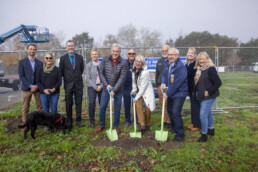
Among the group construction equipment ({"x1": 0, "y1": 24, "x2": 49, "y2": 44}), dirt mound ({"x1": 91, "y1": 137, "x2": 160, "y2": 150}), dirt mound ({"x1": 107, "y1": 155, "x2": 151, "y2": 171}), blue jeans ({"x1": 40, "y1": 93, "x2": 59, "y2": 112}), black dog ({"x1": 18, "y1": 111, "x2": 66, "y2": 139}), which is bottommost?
dirt mound ({"x1": 107, "y1": 155, "x2": 151, "y2": 171})

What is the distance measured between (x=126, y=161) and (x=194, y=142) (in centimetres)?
164

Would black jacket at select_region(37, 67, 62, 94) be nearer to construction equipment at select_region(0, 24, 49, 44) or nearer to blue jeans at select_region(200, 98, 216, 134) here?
blue jeans at select_region(200, 98, 216, 134)

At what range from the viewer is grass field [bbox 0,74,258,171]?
2914 mm

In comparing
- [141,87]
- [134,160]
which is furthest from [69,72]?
[134,160]

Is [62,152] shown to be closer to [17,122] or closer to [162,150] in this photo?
[162,150]

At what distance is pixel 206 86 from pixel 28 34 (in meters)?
17.1

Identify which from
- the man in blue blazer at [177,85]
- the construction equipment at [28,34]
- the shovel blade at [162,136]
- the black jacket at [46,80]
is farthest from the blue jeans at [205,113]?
the construction equipment at [28,34]

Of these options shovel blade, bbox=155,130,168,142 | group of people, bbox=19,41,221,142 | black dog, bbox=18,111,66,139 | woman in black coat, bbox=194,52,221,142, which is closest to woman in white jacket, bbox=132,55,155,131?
group of people, bbox=19,41,221,142

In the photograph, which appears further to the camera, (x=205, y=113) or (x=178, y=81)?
(x=205, y=113)

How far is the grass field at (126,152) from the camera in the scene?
9.56ft

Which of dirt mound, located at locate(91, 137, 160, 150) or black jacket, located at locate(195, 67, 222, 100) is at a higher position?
black jacket, located at locate(195, 67, 222, 100)

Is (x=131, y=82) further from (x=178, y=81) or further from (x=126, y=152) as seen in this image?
(x=126, y=152)

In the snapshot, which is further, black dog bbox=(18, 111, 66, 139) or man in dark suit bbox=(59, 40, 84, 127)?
man in dark suit bbox=(59, 40, 84, 127)

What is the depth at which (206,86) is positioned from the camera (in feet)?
12.2
